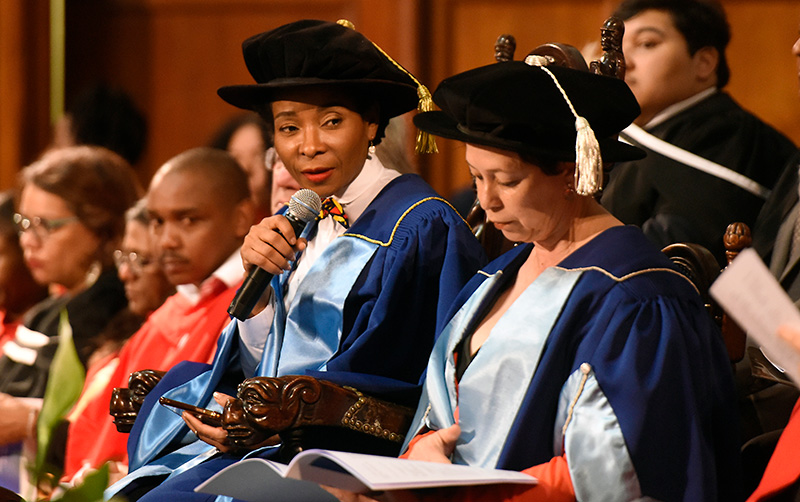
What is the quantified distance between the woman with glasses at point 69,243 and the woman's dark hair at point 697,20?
6.53 ft

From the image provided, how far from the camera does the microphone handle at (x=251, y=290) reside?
78.3 inches

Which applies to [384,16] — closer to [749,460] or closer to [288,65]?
[288,65]

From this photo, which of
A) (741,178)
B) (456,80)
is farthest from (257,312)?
(741,178)

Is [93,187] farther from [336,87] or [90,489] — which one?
[90,489]

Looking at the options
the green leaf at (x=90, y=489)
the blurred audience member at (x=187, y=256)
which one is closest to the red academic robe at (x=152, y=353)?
the blurred audience member at (x=187, y=256)

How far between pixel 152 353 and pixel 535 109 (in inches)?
72.0

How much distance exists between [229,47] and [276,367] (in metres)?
3.47

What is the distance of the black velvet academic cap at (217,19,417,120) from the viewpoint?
220 cm

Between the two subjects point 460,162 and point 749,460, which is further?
point 460,162

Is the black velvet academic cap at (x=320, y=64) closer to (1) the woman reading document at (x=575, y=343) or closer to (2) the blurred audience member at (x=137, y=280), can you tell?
(1) the woman reading document at (x=575, y=343)

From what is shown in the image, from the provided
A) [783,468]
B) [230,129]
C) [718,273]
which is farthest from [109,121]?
[783,468]

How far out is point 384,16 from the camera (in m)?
5.04

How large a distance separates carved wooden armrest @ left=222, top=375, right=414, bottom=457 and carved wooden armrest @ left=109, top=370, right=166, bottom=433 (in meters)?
0.53

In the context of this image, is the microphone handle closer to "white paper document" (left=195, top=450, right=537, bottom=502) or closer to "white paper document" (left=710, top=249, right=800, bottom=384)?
"white paper document" (left=195, top=450, right=537, bottom=502)
